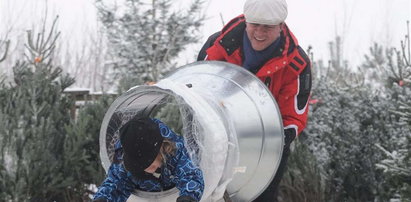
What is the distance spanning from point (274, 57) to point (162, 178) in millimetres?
1028

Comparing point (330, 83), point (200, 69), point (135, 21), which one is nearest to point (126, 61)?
point (135, 21)

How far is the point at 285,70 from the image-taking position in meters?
3.70

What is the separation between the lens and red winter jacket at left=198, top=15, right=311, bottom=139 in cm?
369

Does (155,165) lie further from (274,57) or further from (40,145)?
(40,145)

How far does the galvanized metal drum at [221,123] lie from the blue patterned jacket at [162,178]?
0.18 feet

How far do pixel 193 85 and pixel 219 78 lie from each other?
179mm

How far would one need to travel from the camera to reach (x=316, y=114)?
6.32 meters

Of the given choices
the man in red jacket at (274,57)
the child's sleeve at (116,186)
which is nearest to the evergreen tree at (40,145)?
the man in red jacket at (274,57)

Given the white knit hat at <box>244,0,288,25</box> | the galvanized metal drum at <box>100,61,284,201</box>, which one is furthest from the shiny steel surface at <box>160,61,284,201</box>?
the white knit hat at <box>244,0,288,25</box>

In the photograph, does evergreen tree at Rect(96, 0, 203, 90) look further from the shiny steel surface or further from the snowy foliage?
the shiny steel surface

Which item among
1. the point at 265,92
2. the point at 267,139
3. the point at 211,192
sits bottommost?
the point at 211,192

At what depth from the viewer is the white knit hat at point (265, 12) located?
3.50m

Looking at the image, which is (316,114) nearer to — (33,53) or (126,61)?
(33,53)

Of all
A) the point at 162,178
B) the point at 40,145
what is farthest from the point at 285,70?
the point at 40,145
